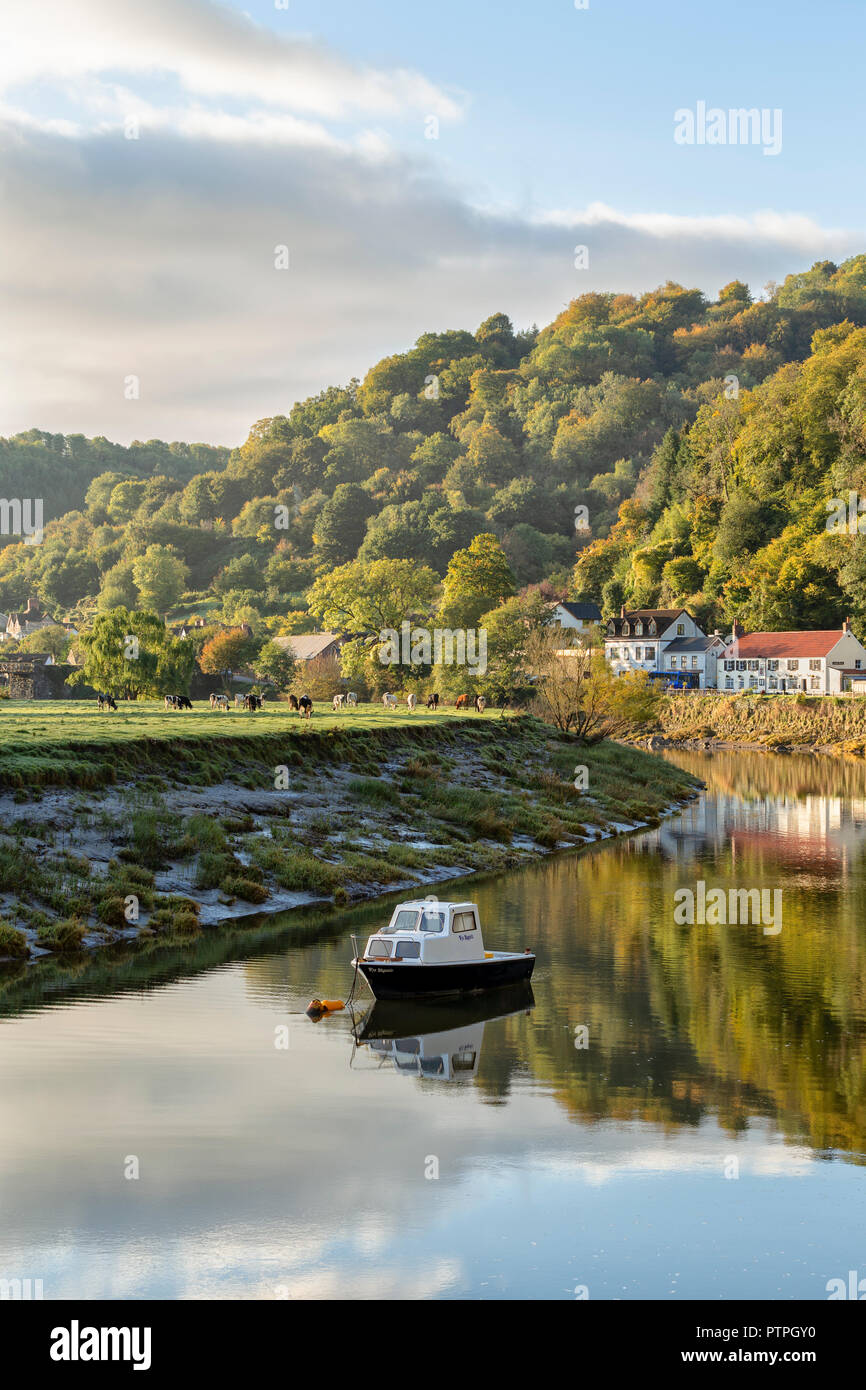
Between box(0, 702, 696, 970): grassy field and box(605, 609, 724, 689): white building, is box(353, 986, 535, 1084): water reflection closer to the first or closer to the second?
box(0, 702, 696, 970): grassy field

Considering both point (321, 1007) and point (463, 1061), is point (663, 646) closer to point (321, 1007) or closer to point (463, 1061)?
point (321, 1007)

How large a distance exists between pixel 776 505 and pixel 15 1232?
15096 centimetres

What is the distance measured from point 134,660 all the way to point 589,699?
33.9m

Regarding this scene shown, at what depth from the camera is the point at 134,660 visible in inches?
3782

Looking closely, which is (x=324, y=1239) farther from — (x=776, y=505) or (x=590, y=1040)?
(x=776, y=505)

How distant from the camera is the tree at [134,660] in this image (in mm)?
96375

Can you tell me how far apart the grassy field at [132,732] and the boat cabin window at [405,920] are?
1595 centimetres

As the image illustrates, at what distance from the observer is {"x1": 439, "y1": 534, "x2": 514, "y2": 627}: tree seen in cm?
12225

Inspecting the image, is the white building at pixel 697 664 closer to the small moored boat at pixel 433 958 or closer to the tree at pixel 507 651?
the tree at pixel 507 651

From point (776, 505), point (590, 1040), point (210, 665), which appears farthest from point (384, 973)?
point (776, 505)

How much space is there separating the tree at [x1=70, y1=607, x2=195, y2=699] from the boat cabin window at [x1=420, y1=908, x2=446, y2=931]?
223 feet

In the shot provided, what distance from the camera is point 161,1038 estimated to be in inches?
1059

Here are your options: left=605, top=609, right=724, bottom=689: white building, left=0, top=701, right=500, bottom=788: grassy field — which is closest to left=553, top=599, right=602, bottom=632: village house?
left=605, top=609, right=724, bottom=689: white building

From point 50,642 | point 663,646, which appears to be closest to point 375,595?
point 663,646
